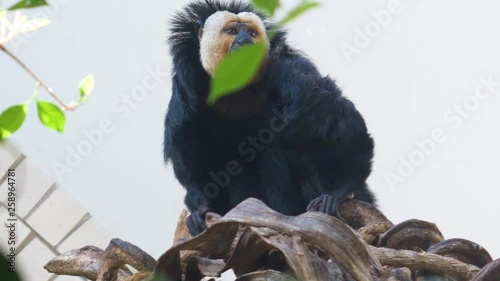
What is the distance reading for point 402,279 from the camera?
1.33 metres

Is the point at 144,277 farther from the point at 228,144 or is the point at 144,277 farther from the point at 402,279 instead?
the point at 228,144

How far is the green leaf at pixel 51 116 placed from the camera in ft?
1.97

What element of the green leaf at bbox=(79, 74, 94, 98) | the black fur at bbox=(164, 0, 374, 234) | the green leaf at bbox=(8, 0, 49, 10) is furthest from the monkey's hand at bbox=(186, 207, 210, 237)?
the green leaf at bbox=(8, 0, 49, 10)

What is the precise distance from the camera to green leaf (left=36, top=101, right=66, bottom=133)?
0.60m

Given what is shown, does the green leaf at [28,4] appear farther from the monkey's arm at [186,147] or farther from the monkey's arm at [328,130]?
the monkey's arm at [186,147]

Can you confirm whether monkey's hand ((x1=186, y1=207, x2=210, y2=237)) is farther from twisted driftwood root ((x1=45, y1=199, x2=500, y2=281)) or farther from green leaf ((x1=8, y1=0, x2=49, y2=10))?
green leaf ((x1=8, y1=0, x2=49, y2=10))

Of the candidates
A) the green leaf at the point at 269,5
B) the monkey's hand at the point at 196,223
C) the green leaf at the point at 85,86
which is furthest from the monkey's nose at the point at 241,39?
the green leaf at the point at 269,5

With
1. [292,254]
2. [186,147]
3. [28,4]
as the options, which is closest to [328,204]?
[186,147]

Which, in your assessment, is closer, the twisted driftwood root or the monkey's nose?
the twisted driftwood root

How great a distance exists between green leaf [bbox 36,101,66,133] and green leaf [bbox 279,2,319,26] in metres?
0.21

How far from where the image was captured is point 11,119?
556 mm

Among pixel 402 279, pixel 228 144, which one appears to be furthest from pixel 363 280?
pixel 228 144

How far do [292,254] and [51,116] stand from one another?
0.62 meters

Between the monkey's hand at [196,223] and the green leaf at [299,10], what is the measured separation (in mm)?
1776
